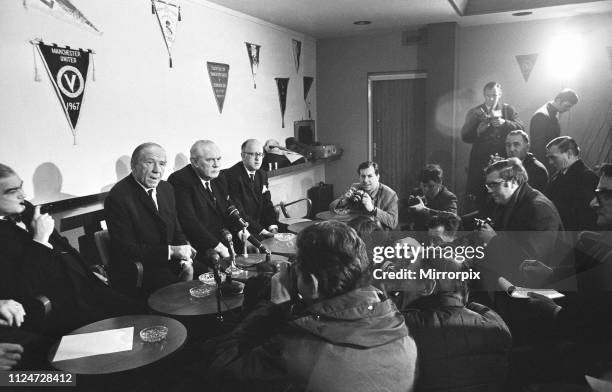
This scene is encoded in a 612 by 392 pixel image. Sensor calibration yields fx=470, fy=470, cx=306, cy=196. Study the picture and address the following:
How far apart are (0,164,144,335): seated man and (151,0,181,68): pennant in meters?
2.11

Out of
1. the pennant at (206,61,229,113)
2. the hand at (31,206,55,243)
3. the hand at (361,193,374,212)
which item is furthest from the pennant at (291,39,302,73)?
the hand at (31,206,55,243)

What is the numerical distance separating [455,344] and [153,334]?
1.35 metres

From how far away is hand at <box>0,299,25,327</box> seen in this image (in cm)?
224

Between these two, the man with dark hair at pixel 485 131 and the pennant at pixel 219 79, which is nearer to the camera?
the pennant at pixel 219 79

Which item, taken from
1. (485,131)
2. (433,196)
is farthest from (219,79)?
(485,131)

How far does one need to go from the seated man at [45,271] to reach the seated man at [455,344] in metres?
1.94

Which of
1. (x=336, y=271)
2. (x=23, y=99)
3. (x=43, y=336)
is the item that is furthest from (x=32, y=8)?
(x=336, y=271)

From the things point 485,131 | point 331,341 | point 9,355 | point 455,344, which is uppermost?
point 485,131

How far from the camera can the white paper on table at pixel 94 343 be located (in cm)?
201

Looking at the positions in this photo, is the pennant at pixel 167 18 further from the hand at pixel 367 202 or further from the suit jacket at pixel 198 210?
the hand at pixel 367 202

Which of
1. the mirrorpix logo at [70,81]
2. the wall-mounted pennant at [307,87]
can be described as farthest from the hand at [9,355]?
the wall-mounted pennant at [307,87]

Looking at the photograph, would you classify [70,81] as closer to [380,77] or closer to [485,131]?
[485,131]

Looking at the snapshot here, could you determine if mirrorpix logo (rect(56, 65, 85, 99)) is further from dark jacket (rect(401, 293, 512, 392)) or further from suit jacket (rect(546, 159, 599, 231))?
suit jacket (rect(546, 159, 599, 231))

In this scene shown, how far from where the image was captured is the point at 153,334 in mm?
2170
